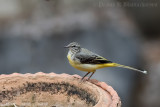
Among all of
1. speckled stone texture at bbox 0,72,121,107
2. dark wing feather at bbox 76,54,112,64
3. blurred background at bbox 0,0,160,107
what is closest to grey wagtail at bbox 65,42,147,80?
dark wing feather at bbox 76,54,112,64

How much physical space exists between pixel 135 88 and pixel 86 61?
369 centimetres

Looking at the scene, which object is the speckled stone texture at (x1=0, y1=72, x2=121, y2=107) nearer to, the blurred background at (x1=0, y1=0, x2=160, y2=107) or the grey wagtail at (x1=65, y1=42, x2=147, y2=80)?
the grey wagtail at (x1=65, y1=42, x2=147, y2=80)

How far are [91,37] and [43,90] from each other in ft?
15.9

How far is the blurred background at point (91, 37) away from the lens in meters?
7.30

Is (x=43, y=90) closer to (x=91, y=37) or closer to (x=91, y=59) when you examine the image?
(x=91, y=59)

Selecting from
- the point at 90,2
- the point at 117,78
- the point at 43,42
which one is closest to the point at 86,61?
the point at 117,78

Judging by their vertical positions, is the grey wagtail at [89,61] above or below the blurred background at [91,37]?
below

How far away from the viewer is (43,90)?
11.5 ft

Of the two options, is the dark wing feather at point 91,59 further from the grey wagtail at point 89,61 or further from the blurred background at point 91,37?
the blurred background at point 91,37

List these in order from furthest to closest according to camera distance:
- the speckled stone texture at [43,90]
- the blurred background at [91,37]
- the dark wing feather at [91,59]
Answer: the blurred background at [91,37]
the dark wing feather at [91,59]
the speckled stone texture at [43,90]

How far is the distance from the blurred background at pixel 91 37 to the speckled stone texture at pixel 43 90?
361 cm

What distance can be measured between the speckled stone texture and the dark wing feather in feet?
1.35

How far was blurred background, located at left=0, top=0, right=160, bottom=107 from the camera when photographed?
24.0ft

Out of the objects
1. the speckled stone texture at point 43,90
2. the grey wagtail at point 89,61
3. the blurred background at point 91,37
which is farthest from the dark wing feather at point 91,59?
the blurred background at point 91,37
